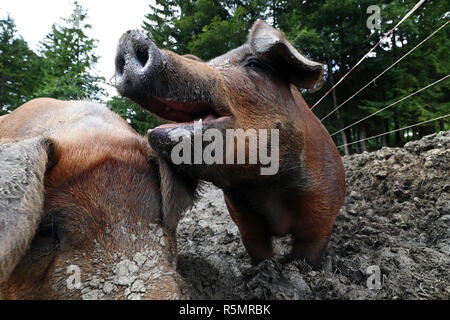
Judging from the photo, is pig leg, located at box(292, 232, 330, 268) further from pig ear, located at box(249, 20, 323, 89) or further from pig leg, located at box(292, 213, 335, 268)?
pig ear, located at box(249, 20, 323, 89)

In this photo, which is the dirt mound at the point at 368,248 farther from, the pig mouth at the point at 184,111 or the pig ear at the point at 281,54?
the pig ear at the point at 281,54

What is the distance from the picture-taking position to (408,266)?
2367 millimetres

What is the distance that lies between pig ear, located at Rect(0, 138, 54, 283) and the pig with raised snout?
58cm

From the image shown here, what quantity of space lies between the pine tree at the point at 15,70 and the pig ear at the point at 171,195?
24.2 meters

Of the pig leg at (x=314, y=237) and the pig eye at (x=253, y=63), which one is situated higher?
the pig eye at (x=253, y=63)

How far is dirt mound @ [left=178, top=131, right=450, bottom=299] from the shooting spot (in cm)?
219

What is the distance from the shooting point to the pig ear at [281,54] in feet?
6.98

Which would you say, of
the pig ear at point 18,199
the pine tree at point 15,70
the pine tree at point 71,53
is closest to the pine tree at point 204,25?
the pine tree at point 71,53

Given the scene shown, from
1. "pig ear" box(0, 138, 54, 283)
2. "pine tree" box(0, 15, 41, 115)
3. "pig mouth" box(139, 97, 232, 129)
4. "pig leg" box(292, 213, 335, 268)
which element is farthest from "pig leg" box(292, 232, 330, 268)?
"pine tree" box(0, 15, 41, 115)

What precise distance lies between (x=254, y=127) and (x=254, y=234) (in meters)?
1.24

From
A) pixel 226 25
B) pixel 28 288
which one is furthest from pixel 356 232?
pixel 226 25
